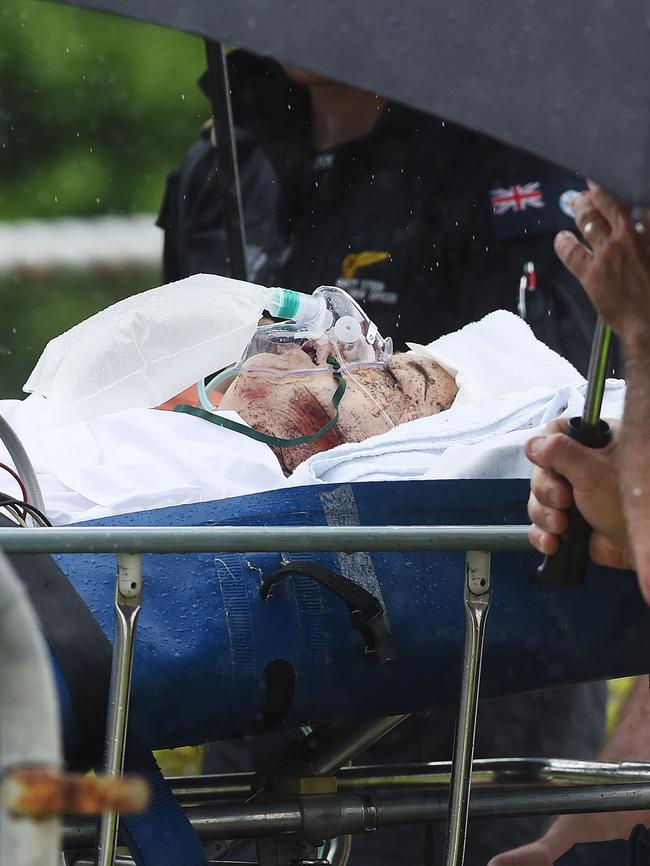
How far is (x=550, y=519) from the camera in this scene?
1.77 metres

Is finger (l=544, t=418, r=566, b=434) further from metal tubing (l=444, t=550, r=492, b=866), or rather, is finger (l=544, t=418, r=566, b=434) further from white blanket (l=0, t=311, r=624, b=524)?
white blanket (l=0, t=311, r=624, b=524)

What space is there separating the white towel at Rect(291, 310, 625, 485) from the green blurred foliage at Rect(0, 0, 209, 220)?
633 centimetres

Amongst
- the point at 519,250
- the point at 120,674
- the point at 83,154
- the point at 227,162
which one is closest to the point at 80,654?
the point at 120,674

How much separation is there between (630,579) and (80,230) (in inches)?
315

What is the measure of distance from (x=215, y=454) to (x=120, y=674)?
2.27 ft

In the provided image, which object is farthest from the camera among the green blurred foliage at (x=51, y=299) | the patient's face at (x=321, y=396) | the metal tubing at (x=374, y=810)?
the green blurred foliage at (x=51, y=299)

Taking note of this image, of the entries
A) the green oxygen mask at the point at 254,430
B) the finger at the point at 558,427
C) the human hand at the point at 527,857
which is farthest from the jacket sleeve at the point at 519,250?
the finger at the point at 558,427

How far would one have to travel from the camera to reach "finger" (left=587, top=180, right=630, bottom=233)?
163 centimetres

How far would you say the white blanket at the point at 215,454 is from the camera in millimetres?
2211

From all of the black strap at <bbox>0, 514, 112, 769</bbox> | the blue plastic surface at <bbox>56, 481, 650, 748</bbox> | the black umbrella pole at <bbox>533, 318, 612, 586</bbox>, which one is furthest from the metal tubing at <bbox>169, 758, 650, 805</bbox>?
the black umbrella pole at <bbox>533, 318, 612, 586</bbox>

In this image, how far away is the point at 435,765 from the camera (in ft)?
7.36

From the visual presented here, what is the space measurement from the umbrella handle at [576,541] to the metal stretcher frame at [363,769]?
0.06 m

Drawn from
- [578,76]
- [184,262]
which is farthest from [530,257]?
[578,76]

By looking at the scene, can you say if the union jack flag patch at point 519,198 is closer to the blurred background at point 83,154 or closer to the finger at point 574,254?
the finger at point 574,254
